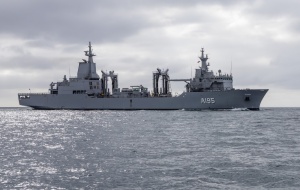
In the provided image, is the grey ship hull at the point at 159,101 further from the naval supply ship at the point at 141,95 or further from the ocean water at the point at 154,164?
the ocean water at the point at 154,164

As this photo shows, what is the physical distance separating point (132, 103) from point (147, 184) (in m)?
88.2

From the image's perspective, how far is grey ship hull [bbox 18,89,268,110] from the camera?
93.2 m

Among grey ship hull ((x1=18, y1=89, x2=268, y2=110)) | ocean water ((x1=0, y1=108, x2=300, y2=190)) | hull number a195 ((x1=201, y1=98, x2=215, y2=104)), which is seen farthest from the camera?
hull number a195 ((x1=201, y1=98, x2=215, y2=104))

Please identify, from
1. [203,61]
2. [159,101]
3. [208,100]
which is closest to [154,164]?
[208,100]

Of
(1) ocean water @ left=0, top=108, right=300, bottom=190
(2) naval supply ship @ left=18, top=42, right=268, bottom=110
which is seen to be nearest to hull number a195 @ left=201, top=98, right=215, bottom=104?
(2) naval supply ship @ left=18, top=42, right=268, bottom=110

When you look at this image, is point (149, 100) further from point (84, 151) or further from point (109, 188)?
point (109, 188)

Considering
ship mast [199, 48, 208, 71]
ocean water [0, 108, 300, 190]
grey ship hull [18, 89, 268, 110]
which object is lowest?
ocean water [0, 108, 300, 190]

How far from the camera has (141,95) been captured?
106562mm

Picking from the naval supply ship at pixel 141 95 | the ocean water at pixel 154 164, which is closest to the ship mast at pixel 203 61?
the naval supply ship at pixel 141 95

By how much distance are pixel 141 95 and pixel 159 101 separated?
5926 mm

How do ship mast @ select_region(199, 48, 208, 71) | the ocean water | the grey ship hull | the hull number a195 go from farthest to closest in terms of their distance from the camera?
ship mast @ select_region(199, 48, 208, 71) → the hull number a195 → the grey ship hull → the ocean water

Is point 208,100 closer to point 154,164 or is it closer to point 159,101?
point 159,101

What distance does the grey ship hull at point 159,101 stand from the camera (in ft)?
306

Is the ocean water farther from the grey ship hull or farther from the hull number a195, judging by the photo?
the hull number a195
